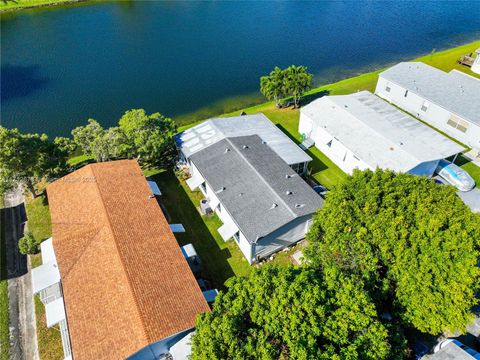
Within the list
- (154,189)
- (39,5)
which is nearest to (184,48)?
(154,189)

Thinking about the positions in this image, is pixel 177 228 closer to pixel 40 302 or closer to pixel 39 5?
pixel 40 302

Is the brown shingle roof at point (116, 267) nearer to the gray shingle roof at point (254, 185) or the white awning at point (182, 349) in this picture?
the white awning at point (182, 349)

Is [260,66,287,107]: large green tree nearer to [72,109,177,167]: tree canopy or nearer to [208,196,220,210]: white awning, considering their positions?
[72,109,177,167]: tree canopy

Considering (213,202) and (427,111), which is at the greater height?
(213,202)

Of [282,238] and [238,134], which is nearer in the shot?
[282,238]

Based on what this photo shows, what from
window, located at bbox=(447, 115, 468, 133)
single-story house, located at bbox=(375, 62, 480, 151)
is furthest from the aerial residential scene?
window, located at bbox=(447, 115, 468, 133)

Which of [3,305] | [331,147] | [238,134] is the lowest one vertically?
[331,147]

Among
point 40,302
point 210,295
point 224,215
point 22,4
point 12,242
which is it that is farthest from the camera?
point 22,4
